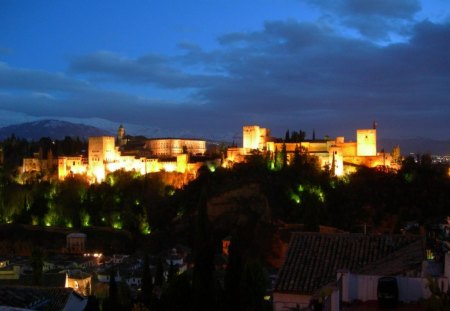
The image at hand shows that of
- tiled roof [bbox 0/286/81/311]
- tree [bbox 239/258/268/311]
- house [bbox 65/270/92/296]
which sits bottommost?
house [bbox 65/270/92/296]

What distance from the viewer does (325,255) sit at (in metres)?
11.4

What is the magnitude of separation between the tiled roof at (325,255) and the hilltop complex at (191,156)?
5191cm

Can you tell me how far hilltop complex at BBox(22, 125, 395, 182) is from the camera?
6612cm

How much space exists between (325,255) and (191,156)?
64.7 m

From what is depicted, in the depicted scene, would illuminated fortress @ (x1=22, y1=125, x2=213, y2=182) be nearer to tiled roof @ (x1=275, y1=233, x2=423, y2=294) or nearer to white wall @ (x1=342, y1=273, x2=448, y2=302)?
tiled roof @ (x1=275, y1=233, x2=423, y2=294)

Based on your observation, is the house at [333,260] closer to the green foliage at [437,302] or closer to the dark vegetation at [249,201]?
the green foliage at [437,302]

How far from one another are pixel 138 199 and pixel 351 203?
23610mm

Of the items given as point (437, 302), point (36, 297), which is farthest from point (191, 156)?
point (437, 302)

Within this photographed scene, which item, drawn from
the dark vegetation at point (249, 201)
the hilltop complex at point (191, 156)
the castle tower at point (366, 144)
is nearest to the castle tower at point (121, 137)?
the hilltop complex at point (191, 156)

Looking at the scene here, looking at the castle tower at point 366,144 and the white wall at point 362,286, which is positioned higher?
the castle tower at point 366,144

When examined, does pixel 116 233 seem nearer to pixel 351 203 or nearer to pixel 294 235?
pixel 351 203

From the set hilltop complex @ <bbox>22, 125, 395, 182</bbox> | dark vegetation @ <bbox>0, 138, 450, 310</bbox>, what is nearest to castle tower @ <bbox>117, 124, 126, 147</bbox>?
hilltop complex @ <bbox>22, 125, 395, 182</bbox>

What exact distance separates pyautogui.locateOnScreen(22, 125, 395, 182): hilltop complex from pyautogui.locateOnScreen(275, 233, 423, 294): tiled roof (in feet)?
170

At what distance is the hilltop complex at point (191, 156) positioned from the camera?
217ft
